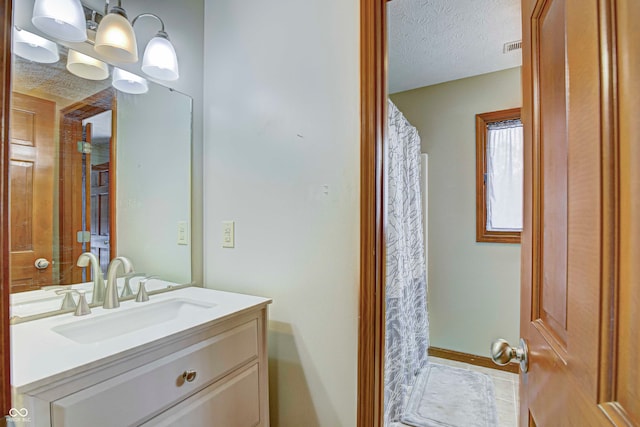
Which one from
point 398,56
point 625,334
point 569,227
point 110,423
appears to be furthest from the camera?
point 398,56

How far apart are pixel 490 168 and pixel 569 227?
7.43 feet

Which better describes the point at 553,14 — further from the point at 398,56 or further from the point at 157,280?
the point at 398,56

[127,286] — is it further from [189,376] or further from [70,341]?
[189,376]

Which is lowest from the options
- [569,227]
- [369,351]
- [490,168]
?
[369,351]

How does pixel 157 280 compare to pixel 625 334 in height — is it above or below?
below

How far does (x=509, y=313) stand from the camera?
2.32 m

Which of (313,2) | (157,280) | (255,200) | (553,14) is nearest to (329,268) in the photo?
(255,200)

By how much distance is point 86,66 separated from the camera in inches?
43.6

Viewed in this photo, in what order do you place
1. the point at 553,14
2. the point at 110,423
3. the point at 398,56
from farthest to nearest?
1. the point at 398,56
2. the point at 110,423
3. the point at 553,14

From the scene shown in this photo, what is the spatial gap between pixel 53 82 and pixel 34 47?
107mm

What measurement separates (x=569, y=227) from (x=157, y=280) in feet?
4.76

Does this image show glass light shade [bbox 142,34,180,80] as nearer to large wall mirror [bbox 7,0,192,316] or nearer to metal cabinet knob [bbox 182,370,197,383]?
large wall mirror [bbox 7,0,192,316]

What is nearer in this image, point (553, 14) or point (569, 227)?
point (569, 227)

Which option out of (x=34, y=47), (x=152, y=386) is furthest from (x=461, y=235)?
(x=34, y=47)
